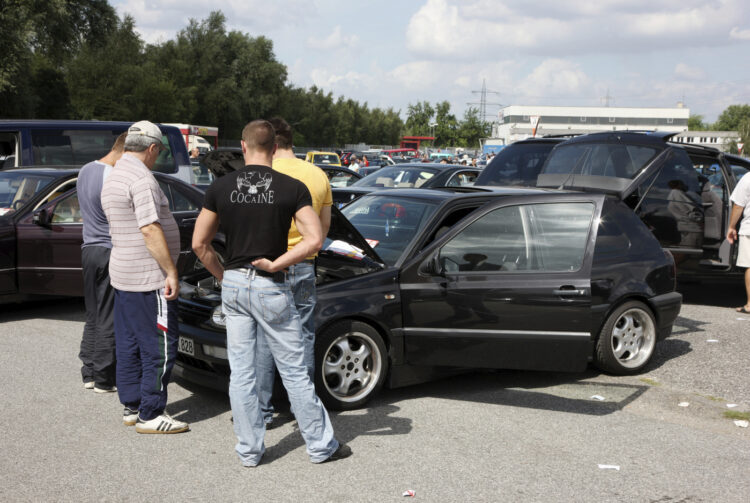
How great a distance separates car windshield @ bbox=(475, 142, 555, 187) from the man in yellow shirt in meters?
6.35

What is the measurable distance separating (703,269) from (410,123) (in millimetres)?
121225

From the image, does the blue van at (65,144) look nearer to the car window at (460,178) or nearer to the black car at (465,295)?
the car window at (460,178)

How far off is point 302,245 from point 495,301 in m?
1.98

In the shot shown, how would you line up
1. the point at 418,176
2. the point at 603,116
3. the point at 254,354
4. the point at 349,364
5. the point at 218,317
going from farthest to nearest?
the point at 603,116, the point at 418,176, the point at 349,364, the point at 218,317, the point at 254,354

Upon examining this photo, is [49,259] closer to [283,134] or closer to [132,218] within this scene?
[132,218]

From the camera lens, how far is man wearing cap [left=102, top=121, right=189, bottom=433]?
4281 mm

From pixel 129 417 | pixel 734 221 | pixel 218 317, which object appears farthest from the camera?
pixel 734 221

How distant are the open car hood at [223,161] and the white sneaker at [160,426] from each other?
74.7 inches

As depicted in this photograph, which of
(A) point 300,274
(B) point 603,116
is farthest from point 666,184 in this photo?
(B) point 603,116

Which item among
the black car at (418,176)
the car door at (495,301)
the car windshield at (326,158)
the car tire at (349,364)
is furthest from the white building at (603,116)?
the car tire at (349,364)

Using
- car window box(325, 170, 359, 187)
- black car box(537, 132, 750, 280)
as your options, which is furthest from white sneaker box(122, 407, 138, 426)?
car window box(325, 170, 359, 187)

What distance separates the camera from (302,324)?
4.10 meters

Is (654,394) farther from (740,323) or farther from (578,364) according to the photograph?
(740,323)

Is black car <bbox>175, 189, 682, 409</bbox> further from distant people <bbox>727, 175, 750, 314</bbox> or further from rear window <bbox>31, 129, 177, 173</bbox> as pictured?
rear window <bbox>31, 129, 177, 173</bbox>
